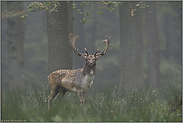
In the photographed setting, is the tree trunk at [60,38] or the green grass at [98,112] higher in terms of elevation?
the tree trunk at [60,38]

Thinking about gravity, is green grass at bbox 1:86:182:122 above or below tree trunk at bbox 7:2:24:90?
below

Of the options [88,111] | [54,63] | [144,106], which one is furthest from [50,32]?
[144,106]

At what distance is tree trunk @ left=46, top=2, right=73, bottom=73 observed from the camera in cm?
817

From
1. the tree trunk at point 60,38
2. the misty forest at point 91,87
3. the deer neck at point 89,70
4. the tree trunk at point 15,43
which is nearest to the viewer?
the misty forest at point 91,87

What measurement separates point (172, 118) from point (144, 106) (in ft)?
2.28

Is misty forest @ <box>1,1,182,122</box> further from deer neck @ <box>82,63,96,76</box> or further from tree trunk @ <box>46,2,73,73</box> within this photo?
deer neck @ <box>82,63,96,76</box>

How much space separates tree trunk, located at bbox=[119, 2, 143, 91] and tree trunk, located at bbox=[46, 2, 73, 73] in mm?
2935

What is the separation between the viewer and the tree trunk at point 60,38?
322 inches

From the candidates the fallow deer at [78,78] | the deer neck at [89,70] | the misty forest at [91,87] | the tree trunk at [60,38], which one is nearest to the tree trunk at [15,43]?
the misty forest at [91,87]

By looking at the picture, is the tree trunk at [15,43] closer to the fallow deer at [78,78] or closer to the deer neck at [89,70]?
the fallow deer at [78,78]

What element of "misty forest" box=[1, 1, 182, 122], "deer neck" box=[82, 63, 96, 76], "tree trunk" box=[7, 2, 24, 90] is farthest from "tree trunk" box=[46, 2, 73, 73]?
"tree trunk" box=[7, 2, 24, 90]

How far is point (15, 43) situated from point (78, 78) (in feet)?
25.8

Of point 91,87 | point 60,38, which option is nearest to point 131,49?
point 91,87

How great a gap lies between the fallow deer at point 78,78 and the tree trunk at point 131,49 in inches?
151
